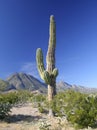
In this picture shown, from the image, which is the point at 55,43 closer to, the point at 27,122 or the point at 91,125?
the point at 27,122

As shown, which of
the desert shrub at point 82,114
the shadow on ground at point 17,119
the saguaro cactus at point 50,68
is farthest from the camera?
the saguaro cactus at point 50,68

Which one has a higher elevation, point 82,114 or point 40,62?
point 40,62

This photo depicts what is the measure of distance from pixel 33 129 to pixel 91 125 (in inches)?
105

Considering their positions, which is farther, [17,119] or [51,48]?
[51,48]

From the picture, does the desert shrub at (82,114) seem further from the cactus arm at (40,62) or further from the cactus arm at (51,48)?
the cactus arm at (40,62)

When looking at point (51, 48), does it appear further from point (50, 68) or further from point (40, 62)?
point (50, 68)

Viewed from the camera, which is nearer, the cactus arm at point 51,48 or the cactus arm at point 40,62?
the cactus arm at point 51,48

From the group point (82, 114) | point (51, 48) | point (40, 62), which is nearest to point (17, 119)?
point (40, 62)

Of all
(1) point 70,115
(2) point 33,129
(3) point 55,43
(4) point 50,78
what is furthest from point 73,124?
(3) point 55,43

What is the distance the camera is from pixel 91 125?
12.5 metres

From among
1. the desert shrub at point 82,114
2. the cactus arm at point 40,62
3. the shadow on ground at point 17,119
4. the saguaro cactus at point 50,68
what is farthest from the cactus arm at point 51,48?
the desert shrub at point 82,114

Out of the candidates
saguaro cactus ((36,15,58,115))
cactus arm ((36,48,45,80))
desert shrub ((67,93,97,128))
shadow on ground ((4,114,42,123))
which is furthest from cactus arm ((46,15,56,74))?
desert shrub ((67,93,97,128))

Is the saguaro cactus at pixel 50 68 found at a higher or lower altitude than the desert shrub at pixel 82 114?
higher

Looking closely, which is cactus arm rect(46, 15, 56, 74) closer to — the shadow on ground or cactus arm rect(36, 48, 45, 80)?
cactus arm rect(36, 48, 45, 80)
